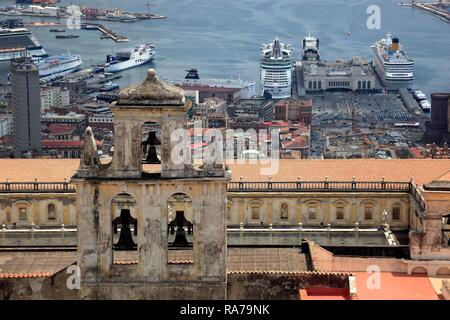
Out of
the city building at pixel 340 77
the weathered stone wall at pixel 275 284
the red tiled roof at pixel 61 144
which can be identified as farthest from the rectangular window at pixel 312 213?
the city building at pixel 340 77

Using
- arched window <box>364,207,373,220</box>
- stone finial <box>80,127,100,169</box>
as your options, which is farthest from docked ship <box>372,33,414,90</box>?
stone finial <box>80,127,100,169</box>

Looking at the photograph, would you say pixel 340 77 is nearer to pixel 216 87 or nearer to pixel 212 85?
pixel 212 85

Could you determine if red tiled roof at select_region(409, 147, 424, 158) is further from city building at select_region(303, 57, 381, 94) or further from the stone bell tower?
the stone bell tower

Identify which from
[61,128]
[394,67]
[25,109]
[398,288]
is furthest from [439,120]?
[398,288]

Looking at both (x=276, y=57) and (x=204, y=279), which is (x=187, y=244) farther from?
(x=276, y=57)

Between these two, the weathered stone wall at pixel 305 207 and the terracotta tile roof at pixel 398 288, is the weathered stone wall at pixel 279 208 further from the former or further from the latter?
the terracotta tile roof at pixel 398 288

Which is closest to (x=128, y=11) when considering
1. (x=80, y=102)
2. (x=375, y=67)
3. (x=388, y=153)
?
(x=375, y=67)
